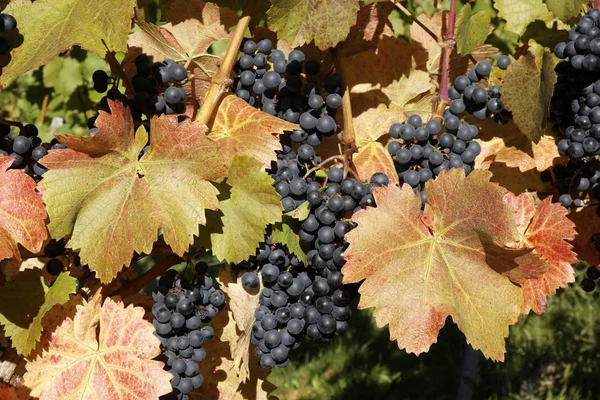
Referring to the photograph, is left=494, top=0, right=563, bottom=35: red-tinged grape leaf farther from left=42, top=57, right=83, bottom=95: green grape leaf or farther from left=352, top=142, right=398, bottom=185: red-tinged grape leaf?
left=42, top=57, right=83, bottom=95: green grape leaf

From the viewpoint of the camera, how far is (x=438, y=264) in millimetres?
1444

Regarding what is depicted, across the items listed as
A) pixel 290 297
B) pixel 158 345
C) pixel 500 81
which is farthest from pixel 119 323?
pixel 500 81

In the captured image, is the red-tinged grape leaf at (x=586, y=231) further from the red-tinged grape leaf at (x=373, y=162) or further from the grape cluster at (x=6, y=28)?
the grape cluster at (x=6, y=28)

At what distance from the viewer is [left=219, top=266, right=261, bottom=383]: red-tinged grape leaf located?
1.62 metres

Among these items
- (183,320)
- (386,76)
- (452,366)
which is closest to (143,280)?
(183,320)

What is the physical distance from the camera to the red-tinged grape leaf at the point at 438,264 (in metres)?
1.40

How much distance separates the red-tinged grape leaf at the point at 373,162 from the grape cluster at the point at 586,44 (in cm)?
45

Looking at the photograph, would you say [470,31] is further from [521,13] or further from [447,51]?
[521,13]

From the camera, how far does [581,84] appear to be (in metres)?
1.61

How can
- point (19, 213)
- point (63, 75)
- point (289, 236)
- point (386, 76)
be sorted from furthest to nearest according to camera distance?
point (63, 75) < point (386, 76) < point (289, 236) < point (19, 213)

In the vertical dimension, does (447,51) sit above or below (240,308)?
above

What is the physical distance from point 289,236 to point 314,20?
0.45m

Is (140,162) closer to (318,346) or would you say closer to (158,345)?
(158,345)

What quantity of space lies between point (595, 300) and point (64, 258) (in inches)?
124
